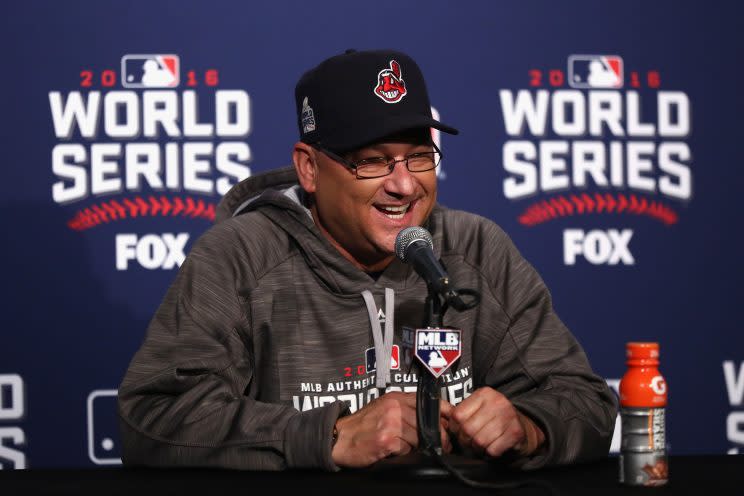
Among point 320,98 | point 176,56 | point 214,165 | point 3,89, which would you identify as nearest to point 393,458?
point 320,98

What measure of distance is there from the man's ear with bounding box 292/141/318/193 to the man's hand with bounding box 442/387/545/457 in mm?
587

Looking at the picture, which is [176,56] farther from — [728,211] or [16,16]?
[728,211]

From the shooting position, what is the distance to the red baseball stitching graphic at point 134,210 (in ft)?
8.56

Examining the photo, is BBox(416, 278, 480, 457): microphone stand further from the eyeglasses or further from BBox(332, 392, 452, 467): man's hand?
the eyeglasses

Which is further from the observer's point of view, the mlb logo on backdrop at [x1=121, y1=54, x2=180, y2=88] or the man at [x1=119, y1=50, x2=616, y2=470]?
the mlb logo on backdrop at [x1=121, y1=54, x2=180, y2=88]

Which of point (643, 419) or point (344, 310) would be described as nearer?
point (643, 419)

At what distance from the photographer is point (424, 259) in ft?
4.24

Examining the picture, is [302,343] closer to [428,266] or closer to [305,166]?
[305,166]

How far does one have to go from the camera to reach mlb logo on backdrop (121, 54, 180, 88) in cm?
261

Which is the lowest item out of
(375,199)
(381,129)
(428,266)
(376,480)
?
(376,480)

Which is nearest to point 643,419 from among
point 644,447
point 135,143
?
point 644,447

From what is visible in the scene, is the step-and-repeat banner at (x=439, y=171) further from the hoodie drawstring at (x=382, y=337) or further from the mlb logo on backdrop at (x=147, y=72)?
the hoodie drawstring at (x=382, y=337)

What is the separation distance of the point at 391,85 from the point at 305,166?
242 millimetres

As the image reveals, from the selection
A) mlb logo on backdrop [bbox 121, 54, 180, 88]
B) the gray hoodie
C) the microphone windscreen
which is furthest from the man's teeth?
mlb logo on backdrop [bbox 121, 54, 180, 88]
